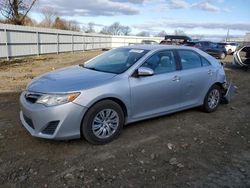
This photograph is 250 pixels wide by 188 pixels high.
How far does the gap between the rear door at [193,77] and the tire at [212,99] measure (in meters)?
0.17

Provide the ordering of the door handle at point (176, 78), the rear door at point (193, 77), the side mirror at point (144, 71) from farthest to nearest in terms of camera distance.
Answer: the rear door at point (193, 77)
the door handle at point (176, 78)
the side mirror at point (144, 71)

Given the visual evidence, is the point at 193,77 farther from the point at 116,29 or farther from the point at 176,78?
the point at 116,29

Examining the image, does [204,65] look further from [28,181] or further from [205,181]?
[28,181]

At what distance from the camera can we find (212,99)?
651cm

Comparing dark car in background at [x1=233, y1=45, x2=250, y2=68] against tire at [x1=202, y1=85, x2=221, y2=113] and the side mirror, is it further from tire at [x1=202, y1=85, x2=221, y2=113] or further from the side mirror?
the side mirror

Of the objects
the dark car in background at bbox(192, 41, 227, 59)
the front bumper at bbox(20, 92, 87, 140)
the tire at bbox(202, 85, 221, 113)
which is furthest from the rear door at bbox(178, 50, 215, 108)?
the dark car in background at bbox(192, 41, 227, 59)

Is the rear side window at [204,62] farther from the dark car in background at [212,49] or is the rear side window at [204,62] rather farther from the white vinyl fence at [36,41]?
the dark car in background at [212,49]

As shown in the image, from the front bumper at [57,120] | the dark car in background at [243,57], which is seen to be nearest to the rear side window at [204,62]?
the front bumper at [57,120]

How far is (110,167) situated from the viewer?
3.81 m

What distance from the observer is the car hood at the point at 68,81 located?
422 cm

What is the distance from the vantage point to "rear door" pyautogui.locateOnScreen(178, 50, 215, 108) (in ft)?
18.7

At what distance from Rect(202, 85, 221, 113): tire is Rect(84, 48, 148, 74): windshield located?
2.01m

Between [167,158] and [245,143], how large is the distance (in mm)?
1605

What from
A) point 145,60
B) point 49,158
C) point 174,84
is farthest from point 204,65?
point 49,158
